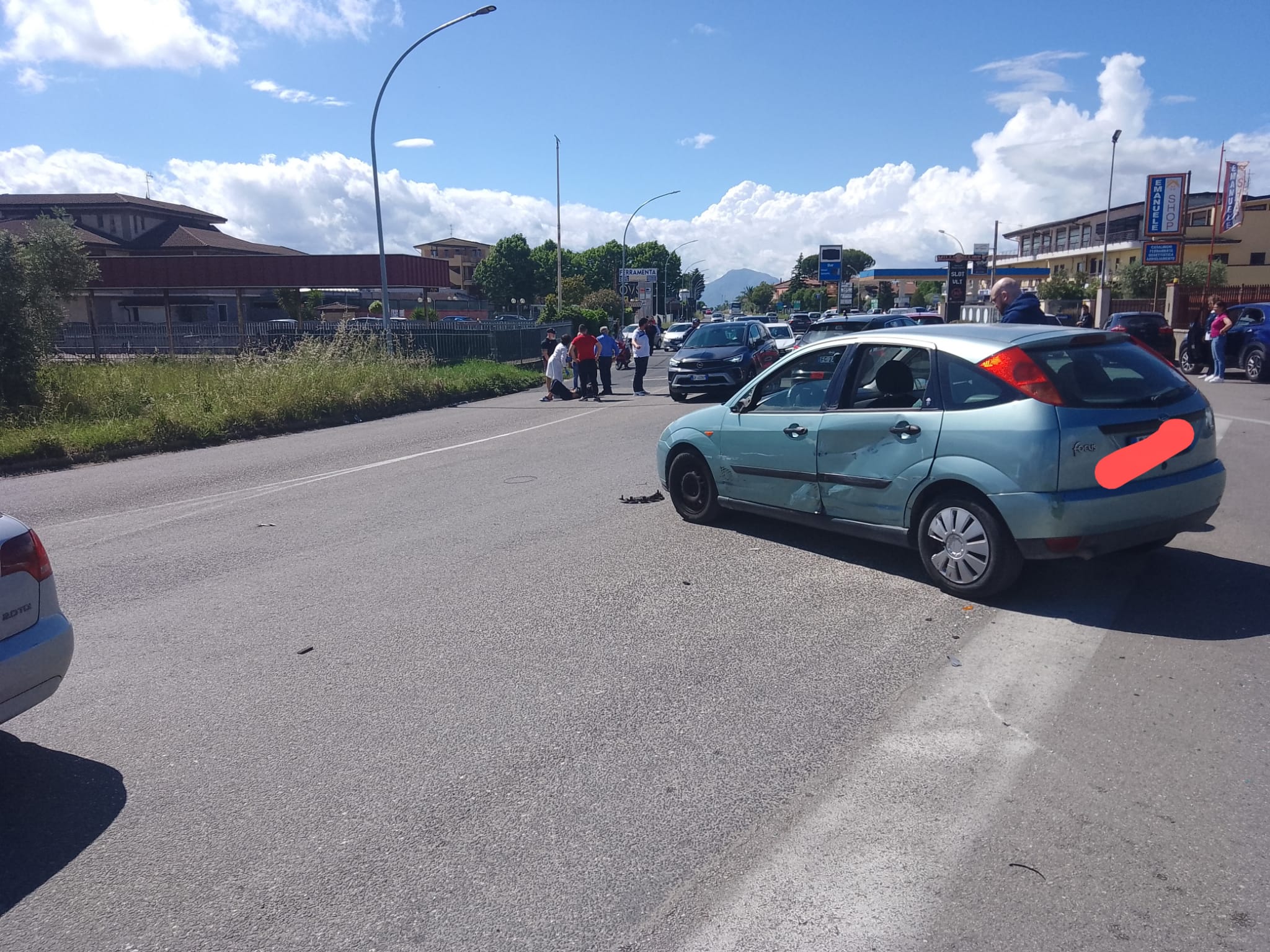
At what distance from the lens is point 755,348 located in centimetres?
2084

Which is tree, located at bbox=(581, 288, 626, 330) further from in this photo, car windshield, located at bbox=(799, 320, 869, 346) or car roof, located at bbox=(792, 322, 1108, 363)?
car roof, located at bbox=(792, 322, 1108, 363)

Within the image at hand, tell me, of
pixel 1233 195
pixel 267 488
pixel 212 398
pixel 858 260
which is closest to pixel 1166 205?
pixel 1233 195

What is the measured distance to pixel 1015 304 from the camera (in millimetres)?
10070

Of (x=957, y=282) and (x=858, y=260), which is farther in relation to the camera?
(x=858, y=260)

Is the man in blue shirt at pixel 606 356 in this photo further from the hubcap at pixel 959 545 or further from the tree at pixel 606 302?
the tree at pixel 606 302

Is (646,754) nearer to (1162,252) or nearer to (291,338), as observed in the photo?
(291,338)

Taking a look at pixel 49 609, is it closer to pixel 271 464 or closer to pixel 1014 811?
pixel 1014 811

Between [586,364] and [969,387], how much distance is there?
16.6m

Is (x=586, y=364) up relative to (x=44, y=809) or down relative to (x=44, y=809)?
up

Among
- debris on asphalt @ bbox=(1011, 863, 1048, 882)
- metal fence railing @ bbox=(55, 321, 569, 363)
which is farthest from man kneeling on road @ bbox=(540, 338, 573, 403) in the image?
debris on asphalt @ bbox=(1011, 863, 1048, 882)

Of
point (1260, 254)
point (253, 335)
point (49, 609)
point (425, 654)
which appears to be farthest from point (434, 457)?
point (1260, 254)

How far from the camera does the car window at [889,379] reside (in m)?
6.36

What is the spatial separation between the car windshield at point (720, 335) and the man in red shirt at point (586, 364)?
2.27 m

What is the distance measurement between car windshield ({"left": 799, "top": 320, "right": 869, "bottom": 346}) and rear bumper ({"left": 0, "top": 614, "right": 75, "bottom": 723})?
1384 centimetres
